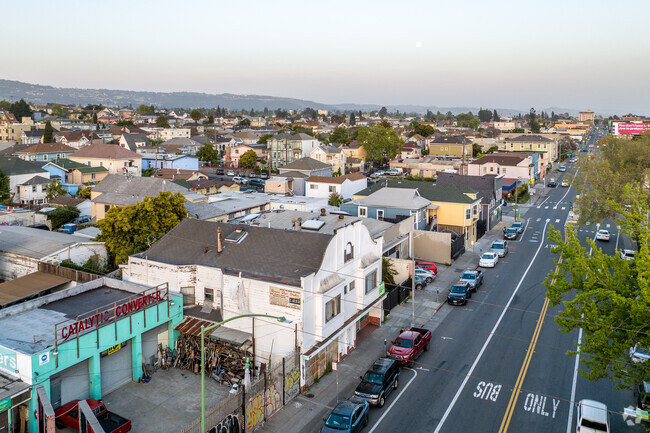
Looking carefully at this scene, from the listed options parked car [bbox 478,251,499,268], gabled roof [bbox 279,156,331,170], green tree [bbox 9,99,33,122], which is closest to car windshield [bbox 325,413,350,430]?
parked car [bbox 478,251,499,268]

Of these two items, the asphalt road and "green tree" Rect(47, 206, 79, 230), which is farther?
"green tree" Rect(47, 206, 79, 230)

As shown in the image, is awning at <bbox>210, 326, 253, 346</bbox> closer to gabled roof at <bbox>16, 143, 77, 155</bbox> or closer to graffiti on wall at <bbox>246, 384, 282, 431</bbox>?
graffiti on wall at <bbox>246, 384, 282, 431</bbox>

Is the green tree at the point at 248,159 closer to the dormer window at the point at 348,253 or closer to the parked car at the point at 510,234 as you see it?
the parked car at the point at 510,234

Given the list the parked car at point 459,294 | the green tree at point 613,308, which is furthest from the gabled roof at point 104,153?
the green tree at point 613,308

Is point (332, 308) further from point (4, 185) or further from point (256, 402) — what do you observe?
point (4, 185)

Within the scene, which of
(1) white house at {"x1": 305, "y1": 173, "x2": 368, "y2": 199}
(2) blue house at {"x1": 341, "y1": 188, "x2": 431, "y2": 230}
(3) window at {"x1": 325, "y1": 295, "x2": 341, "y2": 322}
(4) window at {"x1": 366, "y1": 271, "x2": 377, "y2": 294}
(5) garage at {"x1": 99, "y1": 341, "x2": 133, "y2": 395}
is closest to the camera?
(5) garage at {"x1": 99, "y1": 341, "x2": 133, "y2": 395}

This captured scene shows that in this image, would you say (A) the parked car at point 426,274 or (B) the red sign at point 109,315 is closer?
(B) the red sign at point 109,315
